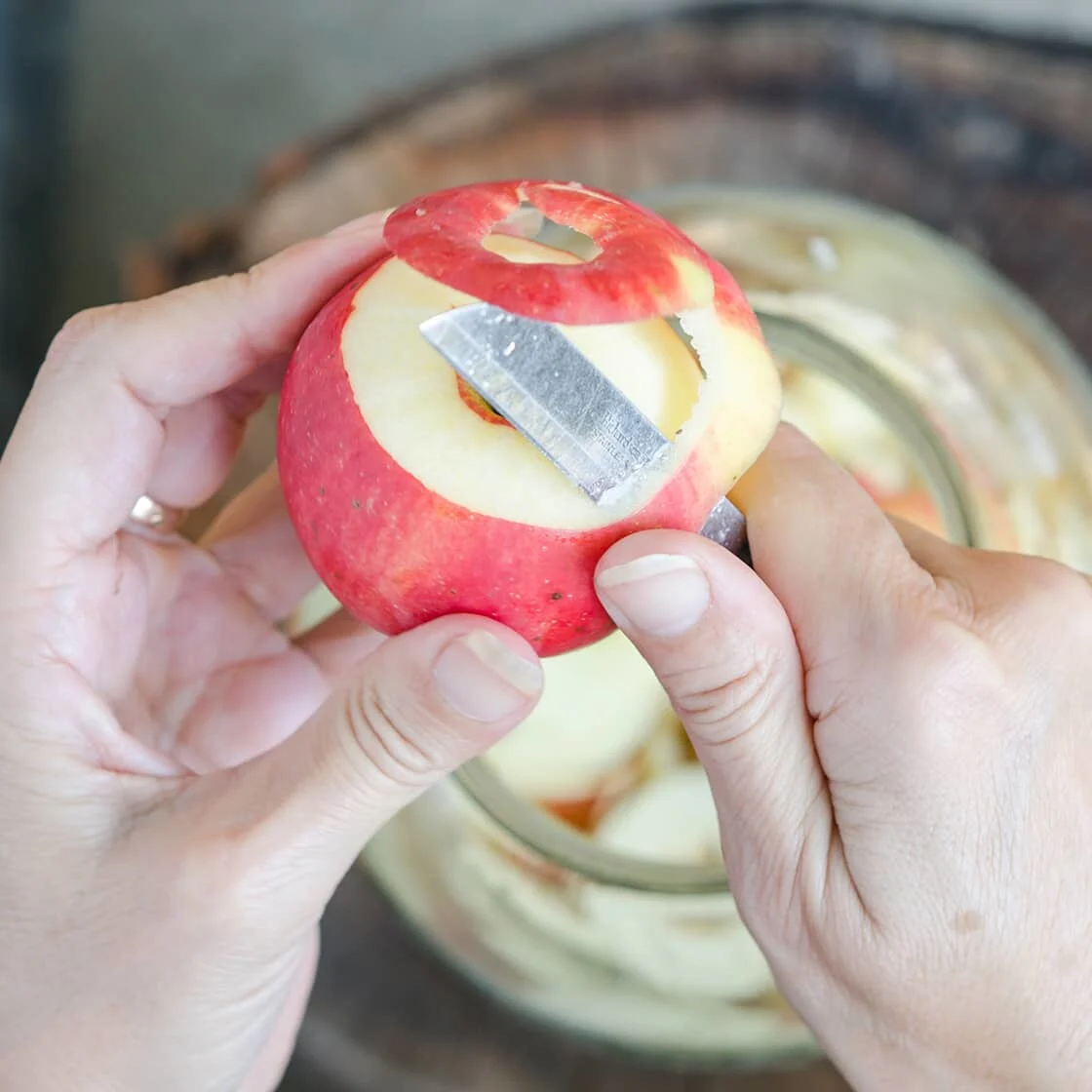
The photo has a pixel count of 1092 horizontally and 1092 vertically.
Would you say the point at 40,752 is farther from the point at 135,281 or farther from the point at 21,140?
the point at 21,140

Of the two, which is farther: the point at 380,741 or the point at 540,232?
the point at 540,232

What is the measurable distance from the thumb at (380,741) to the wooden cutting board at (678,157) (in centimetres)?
33

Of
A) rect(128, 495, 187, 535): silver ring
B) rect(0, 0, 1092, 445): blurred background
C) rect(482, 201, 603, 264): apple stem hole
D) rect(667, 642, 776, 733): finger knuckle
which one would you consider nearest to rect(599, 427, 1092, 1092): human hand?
rect(667, 642, 776, 733): finger knuckle

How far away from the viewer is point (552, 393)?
0.42 meters

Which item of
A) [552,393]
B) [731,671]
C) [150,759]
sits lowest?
[150,759]

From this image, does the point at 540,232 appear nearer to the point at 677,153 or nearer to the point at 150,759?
the point at 677,153

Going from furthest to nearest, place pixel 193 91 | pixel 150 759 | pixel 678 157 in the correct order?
pixel 193 91, pixel 678 157, pixel 150 759

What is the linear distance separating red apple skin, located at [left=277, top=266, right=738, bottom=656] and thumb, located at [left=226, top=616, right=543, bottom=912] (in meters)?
0.02

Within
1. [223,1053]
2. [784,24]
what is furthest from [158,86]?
[223,1053]

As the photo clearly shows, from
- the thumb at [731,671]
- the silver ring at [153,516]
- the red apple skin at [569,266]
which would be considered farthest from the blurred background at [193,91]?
the thumb at [731,671]

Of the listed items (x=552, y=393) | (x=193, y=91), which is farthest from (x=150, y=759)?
(x=193, y=91)

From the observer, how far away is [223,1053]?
1.71ft

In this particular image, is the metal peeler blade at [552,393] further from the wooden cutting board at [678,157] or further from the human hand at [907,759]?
the wooden cutting board at [678,157]

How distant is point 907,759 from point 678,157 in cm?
53
